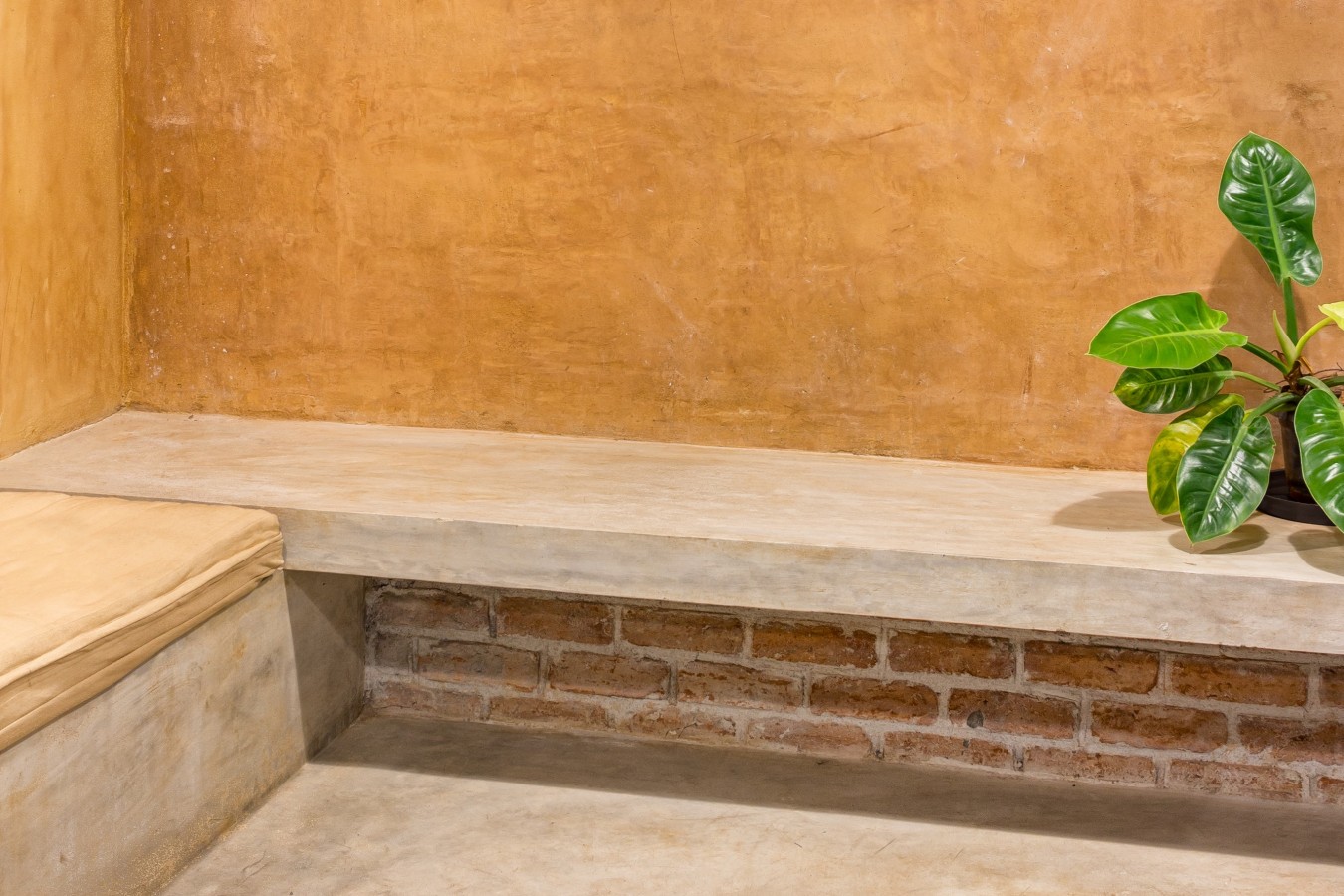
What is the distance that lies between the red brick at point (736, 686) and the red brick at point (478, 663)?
316 millimetres

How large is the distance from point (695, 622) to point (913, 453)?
53 cm

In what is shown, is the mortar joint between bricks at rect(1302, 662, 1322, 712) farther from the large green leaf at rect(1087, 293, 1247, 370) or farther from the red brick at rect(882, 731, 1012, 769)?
the large green leaf at rect(1087, 293, 1247, 370)

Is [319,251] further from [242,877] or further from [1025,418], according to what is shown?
[1025,418]

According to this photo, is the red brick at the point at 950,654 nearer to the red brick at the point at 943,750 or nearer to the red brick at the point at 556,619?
the red brick at the point at 943,750

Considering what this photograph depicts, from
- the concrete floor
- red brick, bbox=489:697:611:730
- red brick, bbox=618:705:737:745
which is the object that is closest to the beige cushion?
the concrete floor

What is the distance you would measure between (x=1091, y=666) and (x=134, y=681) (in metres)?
1.63

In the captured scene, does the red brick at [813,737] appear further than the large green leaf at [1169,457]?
Yes

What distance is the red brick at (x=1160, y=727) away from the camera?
7.41 ft

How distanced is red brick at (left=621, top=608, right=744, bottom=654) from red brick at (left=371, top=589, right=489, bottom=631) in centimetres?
31

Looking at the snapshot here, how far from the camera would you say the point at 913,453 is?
237cm

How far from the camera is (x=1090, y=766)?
231cm

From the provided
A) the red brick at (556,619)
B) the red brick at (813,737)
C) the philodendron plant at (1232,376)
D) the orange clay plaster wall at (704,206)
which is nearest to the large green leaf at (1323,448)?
the philodendron plant at (1232,376)

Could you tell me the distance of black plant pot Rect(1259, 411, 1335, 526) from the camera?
1.96 metres

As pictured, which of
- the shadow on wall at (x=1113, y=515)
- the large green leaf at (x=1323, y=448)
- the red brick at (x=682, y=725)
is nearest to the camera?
the large green leaf at (x=1323, y=448)
